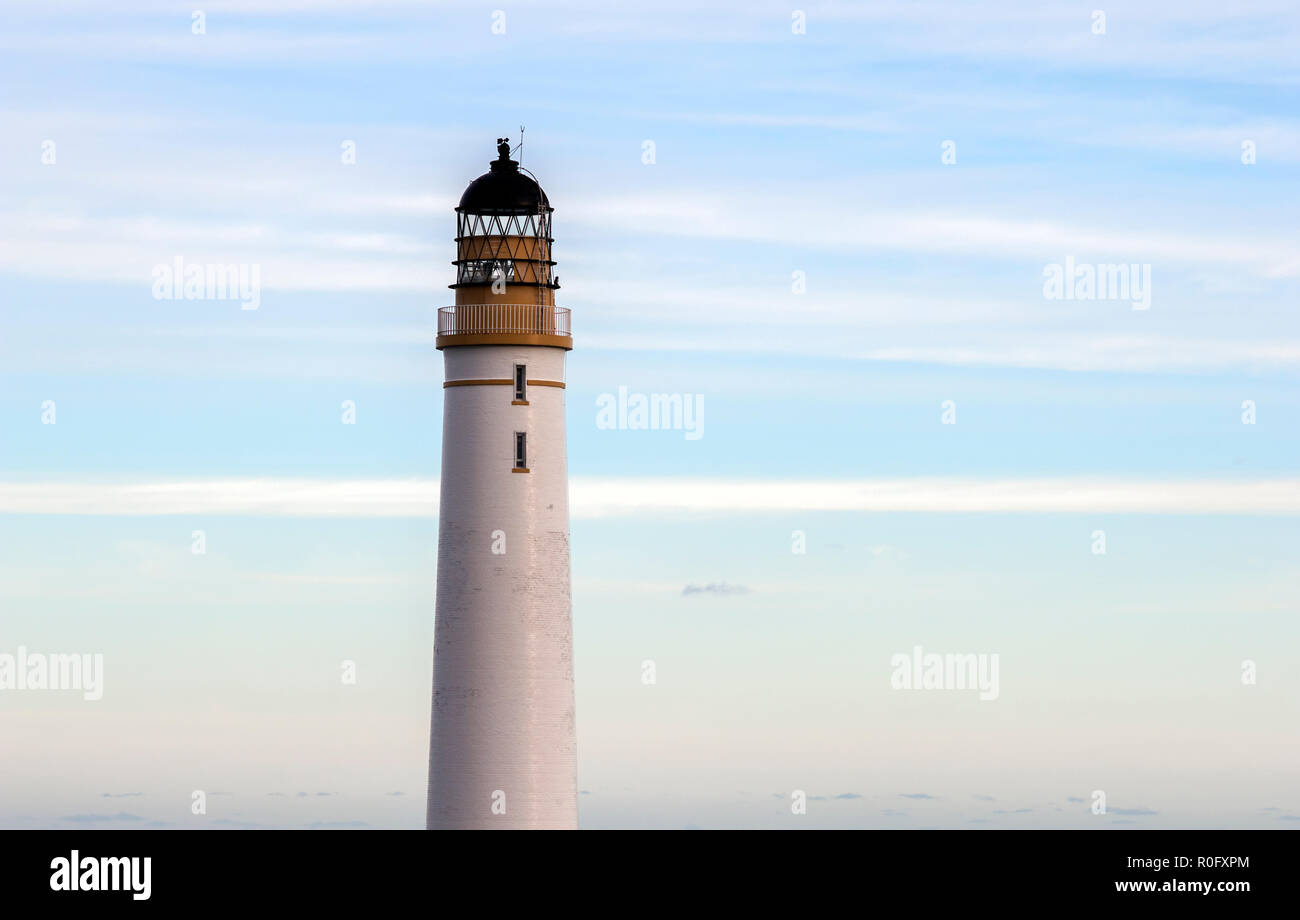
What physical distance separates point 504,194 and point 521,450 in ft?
27.6

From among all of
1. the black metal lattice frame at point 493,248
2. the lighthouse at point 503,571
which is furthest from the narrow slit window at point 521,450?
the black metal lattice frame at point 493,248

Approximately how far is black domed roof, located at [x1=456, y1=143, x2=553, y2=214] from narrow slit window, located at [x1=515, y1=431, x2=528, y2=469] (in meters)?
7.39

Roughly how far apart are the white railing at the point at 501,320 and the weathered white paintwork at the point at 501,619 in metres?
0.63

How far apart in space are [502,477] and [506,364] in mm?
3606

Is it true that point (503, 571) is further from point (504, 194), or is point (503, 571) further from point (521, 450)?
point (504, 194)

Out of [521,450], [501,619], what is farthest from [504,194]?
[501,619]

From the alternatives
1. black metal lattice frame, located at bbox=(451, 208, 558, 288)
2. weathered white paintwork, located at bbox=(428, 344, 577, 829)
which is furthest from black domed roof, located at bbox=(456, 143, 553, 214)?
weathered white paintwork, located at bbox=(428, 344, 577, 829)

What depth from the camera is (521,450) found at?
211 ft

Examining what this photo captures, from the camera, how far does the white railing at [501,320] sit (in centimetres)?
6462

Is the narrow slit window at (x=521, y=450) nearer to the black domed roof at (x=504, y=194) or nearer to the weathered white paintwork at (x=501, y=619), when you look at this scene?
the weathered white paintwork at (x=501, y=619)
